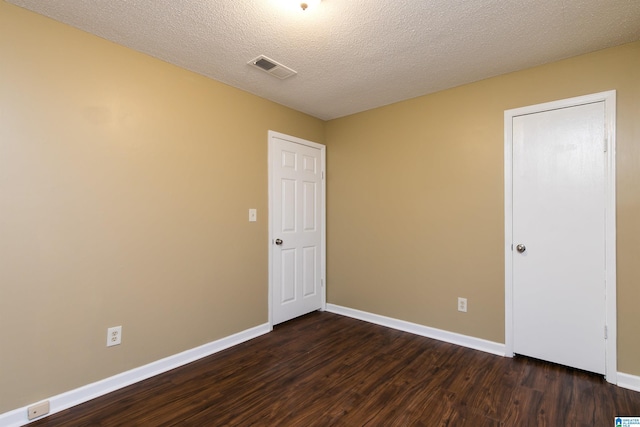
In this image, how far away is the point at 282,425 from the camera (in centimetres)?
173

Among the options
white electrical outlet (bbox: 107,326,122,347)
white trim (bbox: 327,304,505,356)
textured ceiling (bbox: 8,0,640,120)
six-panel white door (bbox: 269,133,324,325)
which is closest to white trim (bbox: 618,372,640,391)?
white trim (bbox: 327,304,505,356)

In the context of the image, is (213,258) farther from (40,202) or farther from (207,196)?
(40,202)

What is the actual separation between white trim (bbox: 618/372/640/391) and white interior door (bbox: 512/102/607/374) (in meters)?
0.11

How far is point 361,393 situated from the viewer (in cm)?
204

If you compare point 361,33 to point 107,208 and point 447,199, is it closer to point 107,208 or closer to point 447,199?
point 447,199

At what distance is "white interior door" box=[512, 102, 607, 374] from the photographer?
220cm

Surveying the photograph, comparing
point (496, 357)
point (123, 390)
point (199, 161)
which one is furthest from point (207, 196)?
point (496, 357)

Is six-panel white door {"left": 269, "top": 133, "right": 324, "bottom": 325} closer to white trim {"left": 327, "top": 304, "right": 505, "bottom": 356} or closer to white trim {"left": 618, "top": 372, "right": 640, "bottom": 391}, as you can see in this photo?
white trim {"left": 327, "top": 304, "right": 505, "bottom": 356}

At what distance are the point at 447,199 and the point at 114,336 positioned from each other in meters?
2.98

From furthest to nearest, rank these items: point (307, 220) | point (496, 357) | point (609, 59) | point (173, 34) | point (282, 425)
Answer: point (307, 220) → point (496, 357) → point (609, 59) → point (173, 34) → point (282, 425)

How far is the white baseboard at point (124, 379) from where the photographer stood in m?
1.71

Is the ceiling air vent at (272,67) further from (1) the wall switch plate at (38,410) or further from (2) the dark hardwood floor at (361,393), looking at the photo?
(1) the wall switch plate at (38,410)

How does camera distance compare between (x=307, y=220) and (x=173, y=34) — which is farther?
(x=307, y=220)

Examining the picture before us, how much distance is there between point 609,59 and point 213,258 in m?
3.47
